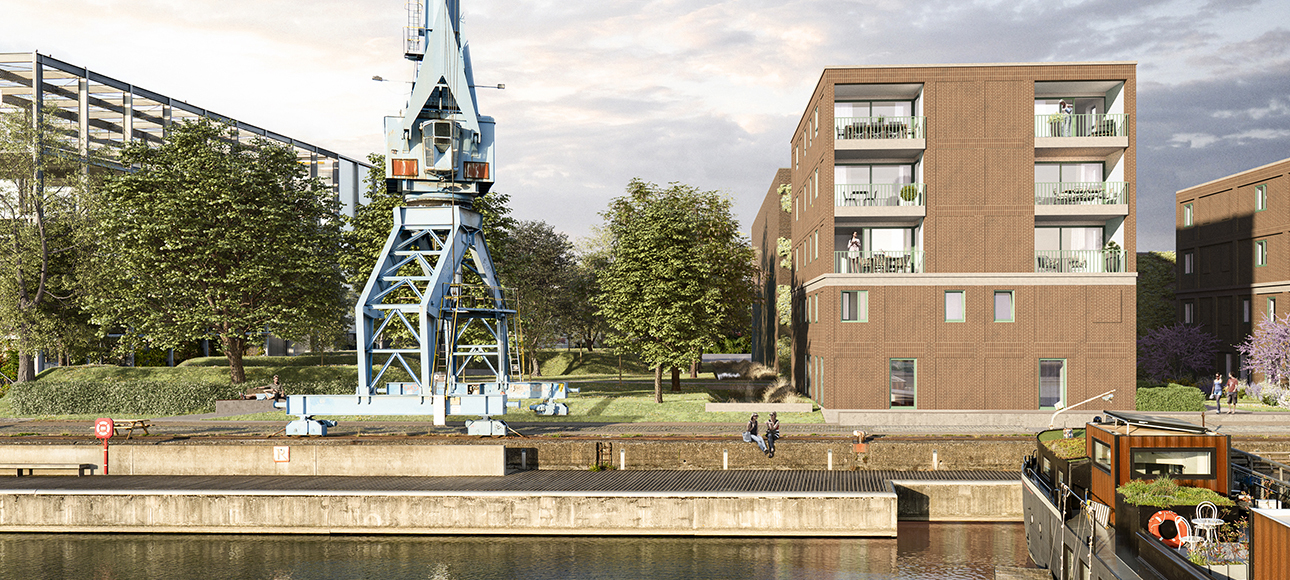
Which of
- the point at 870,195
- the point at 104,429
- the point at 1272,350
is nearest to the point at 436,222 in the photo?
the point at 104,429

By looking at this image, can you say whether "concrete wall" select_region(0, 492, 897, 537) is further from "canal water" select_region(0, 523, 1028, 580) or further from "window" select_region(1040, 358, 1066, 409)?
"window" select_region(1040, 358, 1066, 409)

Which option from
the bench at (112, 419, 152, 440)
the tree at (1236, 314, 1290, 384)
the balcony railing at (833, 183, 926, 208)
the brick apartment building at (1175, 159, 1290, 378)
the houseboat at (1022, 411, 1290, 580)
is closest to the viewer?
the houseboat at (1022, 411, 1290, 580)

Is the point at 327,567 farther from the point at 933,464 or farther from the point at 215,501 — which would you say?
the point at 933,464

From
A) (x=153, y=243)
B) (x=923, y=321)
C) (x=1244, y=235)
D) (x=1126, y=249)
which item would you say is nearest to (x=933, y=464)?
(x=923, y=321)

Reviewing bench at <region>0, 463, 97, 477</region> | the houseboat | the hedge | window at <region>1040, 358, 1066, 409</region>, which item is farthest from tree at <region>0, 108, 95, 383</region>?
window at <region>1040, 358, 1066, 409</region>

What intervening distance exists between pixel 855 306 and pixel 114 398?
37.8 m

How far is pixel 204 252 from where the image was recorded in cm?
4338

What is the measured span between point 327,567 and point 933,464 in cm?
1898

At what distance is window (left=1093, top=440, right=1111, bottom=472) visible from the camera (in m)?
17.1

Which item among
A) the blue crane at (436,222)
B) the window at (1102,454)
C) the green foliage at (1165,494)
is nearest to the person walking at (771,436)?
the blue crane at (436,222)

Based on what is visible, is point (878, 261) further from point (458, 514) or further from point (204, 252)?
point (204, 252)

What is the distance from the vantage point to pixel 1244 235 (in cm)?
5731

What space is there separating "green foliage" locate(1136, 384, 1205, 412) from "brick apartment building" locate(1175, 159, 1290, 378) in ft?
Result: 63.3

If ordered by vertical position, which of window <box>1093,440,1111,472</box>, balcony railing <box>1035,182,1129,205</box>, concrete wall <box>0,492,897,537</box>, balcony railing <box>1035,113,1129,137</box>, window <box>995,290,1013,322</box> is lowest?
concrete wall <box>0,492,897,537</box>
